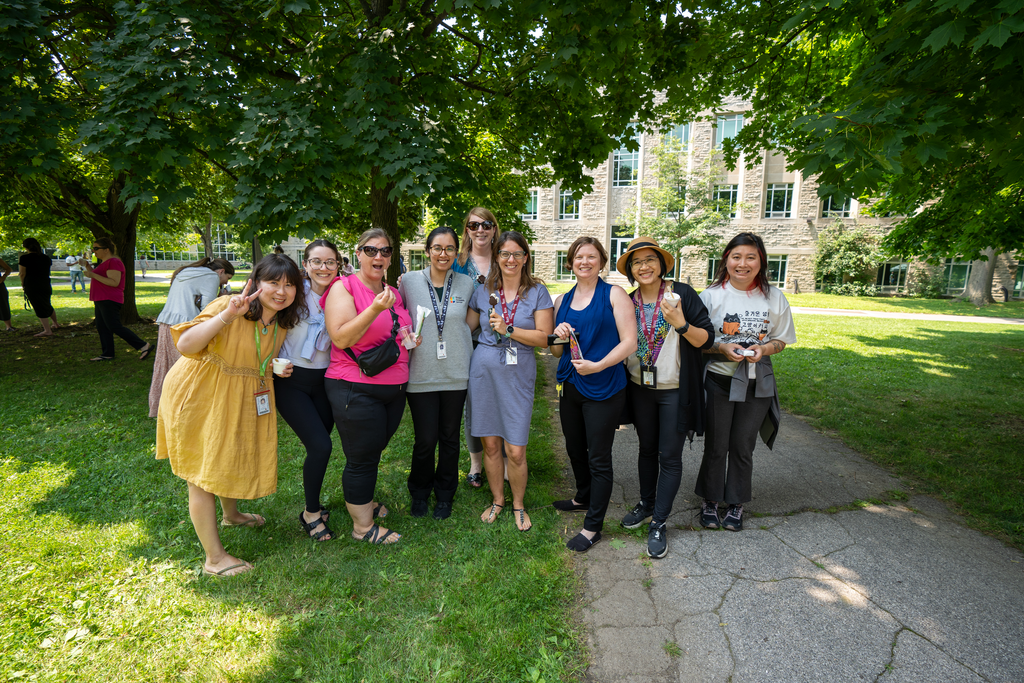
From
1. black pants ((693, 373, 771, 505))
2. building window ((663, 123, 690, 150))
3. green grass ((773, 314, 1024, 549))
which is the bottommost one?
green grass ((773, 314, 1024, 549))

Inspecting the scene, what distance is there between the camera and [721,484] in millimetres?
3705

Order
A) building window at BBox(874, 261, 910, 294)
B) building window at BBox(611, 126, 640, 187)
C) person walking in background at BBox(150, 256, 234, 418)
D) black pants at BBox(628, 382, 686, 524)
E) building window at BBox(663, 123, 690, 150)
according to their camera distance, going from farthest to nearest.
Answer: building window at BBox(611, 126, 640, 187), building window at BBox(874, 261, 910, 294), building window at BBox(663, 123, 690, 150), person walking in background at BBox(150, 256, 234, 418), black pants at BBox(628, 382, 686, 524)

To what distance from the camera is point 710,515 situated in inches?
148

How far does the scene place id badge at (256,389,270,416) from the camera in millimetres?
3035

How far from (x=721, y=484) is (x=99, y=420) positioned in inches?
277

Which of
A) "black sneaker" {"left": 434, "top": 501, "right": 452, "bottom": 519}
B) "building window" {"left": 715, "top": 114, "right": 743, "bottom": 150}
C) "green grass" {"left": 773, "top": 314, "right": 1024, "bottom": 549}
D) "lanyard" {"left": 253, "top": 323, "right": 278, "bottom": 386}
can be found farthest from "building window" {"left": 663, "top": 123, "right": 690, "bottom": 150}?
"lanyard" {"left": 253, "top": 323, "right": 278, "bottom": 386}

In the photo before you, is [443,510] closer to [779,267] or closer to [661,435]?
[661,435]

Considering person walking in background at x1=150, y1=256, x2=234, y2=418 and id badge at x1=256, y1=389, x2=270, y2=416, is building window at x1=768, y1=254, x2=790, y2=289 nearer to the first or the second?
person walking in background at x1=150, y1=256, x2=234, y2=418

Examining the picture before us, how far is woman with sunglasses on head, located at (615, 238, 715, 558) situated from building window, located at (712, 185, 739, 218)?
27.8m

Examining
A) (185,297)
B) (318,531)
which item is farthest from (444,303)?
(185,297)

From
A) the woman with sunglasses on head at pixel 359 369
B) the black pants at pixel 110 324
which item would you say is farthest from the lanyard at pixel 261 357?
the black pants at pixel 110 324

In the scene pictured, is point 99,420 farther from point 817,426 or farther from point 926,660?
point 817,426

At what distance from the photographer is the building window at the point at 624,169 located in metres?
31.6

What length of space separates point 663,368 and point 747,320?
2.43 ft
